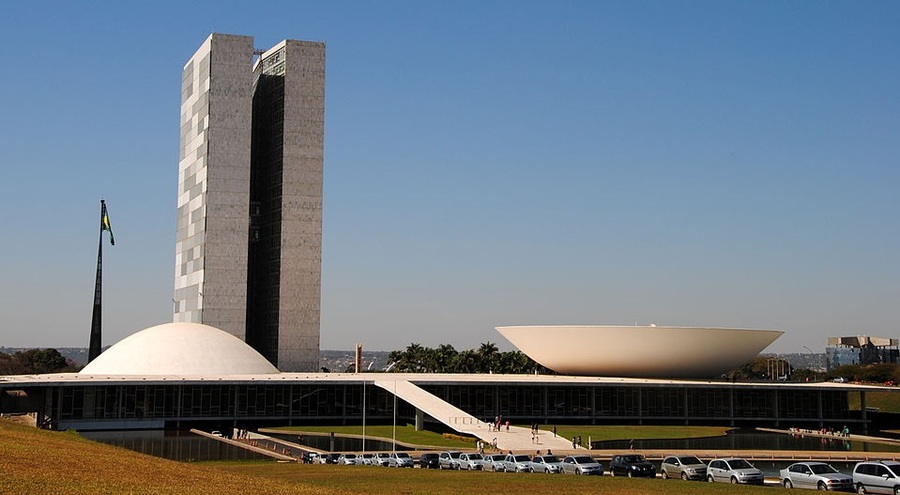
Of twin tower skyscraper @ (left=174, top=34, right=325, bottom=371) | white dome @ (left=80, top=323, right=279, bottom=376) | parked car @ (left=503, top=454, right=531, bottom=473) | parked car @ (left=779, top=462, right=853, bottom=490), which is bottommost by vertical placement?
parked car @ (left=503, top=454, right=531, bottom=473)

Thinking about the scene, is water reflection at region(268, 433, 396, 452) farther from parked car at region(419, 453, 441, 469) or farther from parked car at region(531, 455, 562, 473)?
parked car at region(531, 455, 562, 473)

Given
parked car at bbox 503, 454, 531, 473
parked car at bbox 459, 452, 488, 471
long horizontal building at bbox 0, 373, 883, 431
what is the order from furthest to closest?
1. long horizontal building at bbox 0, 373, 883, 431
2. parked car at bbox 459, 452, 488, 471
3. parked car at bbox 503, 454, 531, 473

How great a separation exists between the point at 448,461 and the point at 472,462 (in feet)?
6.72

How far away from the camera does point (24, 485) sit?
2041cm

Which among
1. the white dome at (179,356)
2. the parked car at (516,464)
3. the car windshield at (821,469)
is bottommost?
the parked car at (516,464)

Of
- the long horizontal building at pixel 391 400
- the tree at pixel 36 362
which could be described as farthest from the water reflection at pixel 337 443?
the tree at pixel 36 362

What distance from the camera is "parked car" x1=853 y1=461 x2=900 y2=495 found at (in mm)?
33625

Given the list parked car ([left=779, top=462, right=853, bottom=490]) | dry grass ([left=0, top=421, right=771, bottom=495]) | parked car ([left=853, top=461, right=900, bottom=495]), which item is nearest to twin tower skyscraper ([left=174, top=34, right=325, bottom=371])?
dry grass ([left=0, top=421, right=771, bottom=495])

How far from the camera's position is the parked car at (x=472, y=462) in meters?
44.1

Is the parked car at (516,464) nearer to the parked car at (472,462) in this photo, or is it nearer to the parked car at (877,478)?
the parked car at (472,462)

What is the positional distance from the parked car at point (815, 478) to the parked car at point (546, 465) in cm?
890

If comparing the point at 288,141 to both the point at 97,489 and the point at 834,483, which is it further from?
the point at 97,489

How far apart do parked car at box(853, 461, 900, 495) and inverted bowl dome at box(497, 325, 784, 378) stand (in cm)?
5471

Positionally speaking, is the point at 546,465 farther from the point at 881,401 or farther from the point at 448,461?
the point at 881,401
